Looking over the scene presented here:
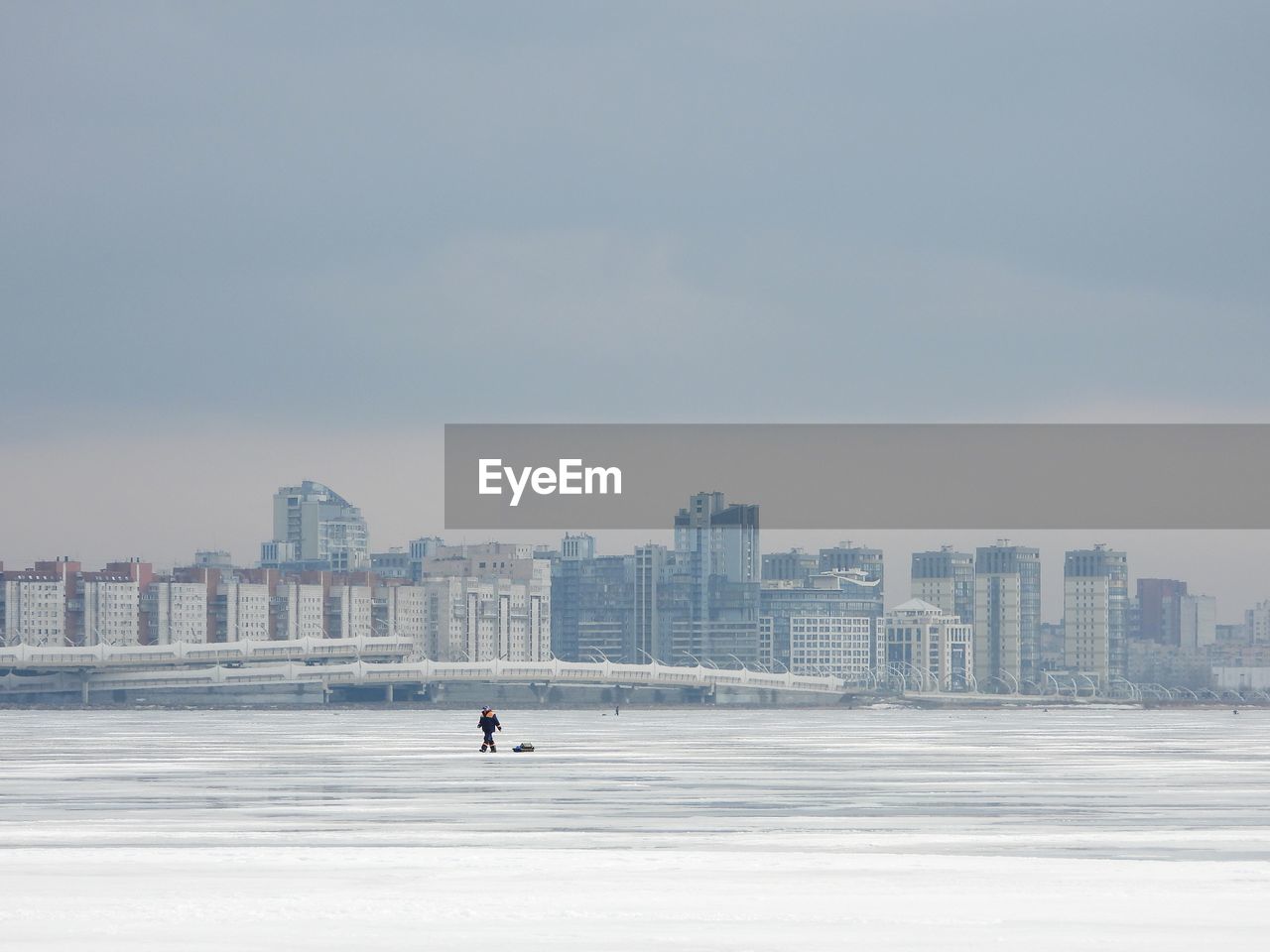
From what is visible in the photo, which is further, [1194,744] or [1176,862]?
[1194,744]

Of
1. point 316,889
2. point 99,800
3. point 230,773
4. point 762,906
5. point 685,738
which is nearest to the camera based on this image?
point 762,906

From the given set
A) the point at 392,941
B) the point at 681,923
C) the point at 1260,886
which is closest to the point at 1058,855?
the point at 1260,886

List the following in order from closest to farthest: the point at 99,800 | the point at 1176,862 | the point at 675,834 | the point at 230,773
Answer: the point at 1176,862 < the point at 675,834 < the point at 99,800 < the point at 230,773

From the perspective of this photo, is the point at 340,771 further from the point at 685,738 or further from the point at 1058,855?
the point at 685,738

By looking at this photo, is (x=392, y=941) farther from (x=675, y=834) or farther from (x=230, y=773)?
(x=230, y=773)

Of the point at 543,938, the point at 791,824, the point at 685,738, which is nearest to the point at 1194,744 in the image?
the point at 685,738

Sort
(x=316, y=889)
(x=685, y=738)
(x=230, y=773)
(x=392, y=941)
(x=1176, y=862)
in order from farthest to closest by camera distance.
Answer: (x=685, y=738) → (x=230, y=773) → (x=1176, y=862) → (x=316, y=889) → (x=392, y=941)
